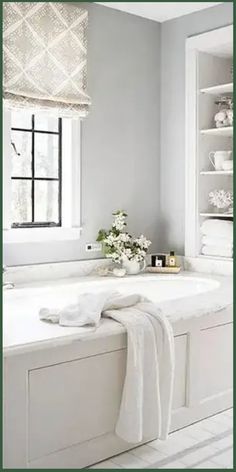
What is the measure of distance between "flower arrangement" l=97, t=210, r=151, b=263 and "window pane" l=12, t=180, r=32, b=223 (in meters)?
0.53

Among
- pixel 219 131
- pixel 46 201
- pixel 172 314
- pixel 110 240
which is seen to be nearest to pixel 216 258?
pixel 110 240

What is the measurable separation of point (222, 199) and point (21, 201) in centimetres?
142

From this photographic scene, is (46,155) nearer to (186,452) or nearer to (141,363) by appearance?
(141,363)

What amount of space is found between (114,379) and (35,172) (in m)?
1.86

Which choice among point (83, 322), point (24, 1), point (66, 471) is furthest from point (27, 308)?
point (24, 1)

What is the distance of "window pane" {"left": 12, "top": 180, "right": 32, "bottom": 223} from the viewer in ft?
12.8

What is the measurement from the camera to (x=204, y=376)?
3.00 m

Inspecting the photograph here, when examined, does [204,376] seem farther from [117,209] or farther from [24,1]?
[24,1]

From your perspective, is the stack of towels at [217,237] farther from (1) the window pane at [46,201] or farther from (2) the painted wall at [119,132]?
(1) the window pane at [46,201]

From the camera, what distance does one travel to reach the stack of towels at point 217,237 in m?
4.09

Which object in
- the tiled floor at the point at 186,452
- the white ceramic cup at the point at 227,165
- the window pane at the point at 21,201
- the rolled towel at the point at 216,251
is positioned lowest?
the tiled floor at the point at 186,452

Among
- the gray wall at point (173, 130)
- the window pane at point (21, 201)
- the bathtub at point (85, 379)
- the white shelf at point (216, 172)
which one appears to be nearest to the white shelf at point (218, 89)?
the gray wall at point (173, 130)

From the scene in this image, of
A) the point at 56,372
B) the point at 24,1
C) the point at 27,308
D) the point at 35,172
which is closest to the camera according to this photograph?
the point at 56,372

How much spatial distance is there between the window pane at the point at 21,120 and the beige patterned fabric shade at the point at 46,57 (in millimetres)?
227
